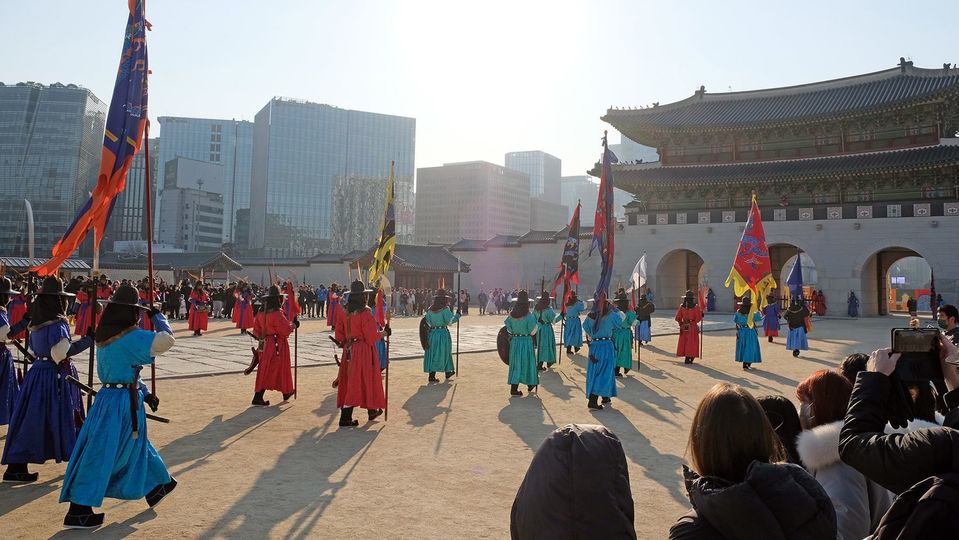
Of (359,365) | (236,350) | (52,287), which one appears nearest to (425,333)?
(359,365)

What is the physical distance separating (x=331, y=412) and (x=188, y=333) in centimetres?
1164

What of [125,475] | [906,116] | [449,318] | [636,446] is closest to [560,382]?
[449,318]

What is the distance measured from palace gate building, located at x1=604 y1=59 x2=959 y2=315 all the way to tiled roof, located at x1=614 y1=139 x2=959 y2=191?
56 mm

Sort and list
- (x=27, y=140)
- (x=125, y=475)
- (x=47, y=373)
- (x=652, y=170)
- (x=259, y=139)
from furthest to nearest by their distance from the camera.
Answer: (x=259, y=139), (x=27, y=140), (x=652, y=170), (x=47, y=373), (x=125, y=475)

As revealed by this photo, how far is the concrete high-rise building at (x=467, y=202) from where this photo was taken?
3935 inches

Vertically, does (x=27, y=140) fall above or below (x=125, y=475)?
above

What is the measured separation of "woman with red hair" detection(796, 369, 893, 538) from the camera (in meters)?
2.42

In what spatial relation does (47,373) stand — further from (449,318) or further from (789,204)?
(789,204)

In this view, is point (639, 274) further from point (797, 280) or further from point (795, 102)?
point (795, 102)

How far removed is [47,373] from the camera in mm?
4730

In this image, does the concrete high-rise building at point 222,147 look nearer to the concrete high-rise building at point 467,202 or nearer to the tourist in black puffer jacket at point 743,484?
the concrete high-rise building at point 467,202

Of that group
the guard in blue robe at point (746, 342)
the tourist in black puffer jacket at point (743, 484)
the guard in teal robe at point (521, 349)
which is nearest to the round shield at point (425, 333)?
the guard in teal robe at point (521, 349)

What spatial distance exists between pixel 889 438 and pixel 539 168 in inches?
6262

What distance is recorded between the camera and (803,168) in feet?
92.3
